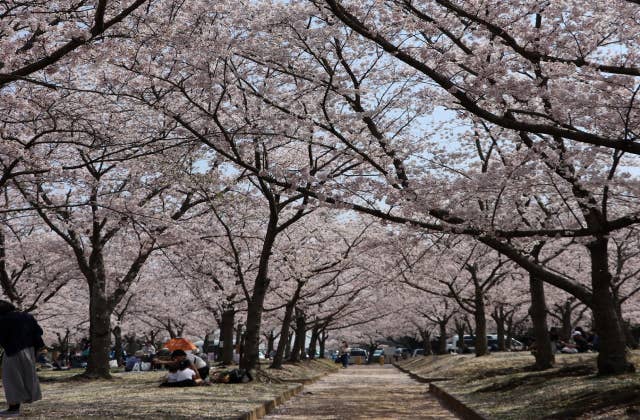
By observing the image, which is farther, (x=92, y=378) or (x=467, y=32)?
(x=92, y=378)

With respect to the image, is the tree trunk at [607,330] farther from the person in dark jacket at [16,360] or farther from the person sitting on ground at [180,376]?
the person in dark jacket at [16,360]

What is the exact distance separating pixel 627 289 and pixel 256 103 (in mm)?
26955

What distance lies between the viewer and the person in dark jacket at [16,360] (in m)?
8.74

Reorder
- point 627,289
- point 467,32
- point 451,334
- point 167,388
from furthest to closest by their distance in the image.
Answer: point 451,334
point 627,289
point 167,388
point 467,32

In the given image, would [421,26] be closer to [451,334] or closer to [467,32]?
[467,32]

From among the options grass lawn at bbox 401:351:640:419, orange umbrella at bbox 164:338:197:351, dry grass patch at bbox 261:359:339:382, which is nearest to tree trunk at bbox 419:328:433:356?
dry grass patch at bbox 261:359:339:382

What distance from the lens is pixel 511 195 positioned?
41.1ft

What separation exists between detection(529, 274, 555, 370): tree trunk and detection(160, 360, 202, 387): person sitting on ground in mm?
8013

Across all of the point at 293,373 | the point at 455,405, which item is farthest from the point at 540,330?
the point at 293,373

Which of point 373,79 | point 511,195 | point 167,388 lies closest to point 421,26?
point 373,79

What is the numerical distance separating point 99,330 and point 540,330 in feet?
39.6

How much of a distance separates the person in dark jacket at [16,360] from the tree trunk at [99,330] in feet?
36.0

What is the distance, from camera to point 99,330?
64.8ft

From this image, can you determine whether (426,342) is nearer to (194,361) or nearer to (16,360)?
(194,361)
